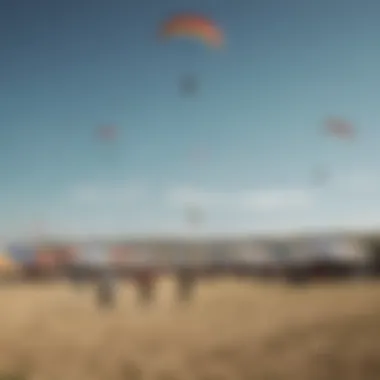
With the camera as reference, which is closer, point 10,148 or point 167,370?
point 167,370

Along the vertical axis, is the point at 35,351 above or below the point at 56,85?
below

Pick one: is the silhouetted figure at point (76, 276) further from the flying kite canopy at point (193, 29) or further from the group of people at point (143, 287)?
the flying kite canopy at point (193, 29)

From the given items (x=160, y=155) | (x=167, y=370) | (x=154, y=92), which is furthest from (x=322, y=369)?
(x=154, y=92)

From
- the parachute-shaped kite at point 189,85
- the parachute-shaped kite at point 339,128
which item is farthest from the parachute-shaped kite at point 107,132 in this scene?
the parachute-shaped kite at point 339,128

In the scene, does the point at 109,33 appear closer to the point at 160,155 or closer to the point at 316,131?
the point at 160,155

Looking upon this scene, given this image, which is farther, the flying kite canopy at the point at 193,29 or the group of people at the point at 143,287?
the group of people at the point at 143,287

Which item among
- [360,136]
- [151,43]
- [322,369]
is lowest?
[322,369]

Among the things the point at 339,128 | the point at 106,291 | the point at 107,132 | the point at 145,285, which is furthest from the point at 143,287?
the point at 339,128

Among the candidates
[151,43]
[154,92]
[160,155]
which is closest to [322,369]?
[160,155]
